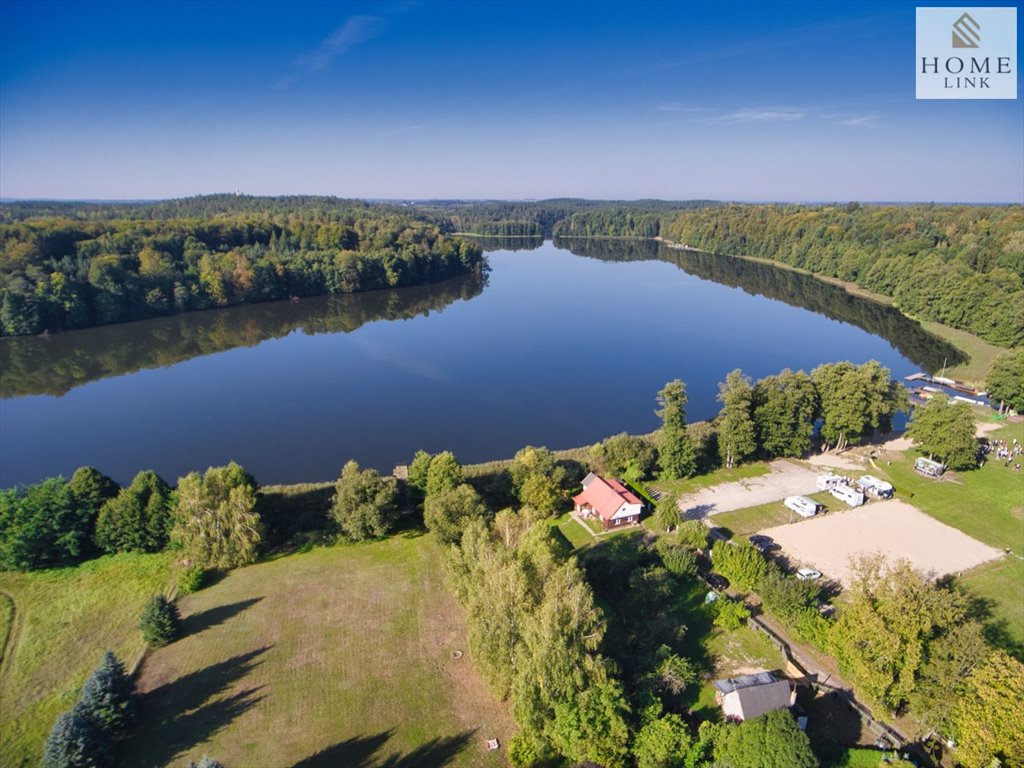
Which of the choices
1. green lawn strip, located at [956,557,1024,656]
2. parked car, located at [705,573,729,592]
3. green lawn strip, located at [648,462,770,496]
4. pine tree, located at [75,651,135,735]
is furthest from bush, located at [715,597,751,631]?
pine tree, located at [75,651,135,735]

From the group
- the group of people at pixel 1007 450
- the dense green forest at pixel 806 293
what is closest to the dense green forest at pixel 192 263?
the dense green forest at pixel 806 293

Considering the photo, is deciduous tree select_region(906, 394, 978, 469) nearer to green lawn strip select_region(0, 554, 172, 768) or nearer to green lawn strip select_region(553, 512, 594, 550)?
green lawn strip select_region(553, 512, 594, 550)

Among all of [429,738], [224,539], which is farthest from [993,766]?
[224,539]

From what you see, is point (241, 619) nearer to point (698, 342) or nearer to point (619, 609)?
point (619, 609)

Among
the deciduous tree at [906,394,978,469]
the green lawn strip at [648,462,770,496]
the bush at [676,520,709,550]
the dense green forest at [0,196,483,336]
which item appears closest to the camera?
the bush at [676,520,709,550]

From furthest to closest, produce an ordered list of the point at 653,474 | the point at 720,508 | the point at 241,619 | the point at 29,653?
the point at 653,474 < the point at 720,508 < the point at 241,619 < the point at 29,653

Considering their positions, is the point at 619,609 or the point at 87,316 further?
the point at 87,316
